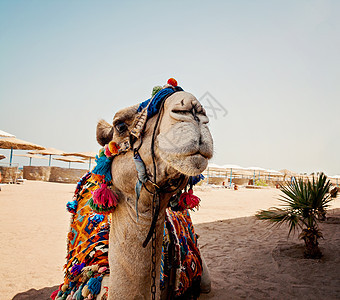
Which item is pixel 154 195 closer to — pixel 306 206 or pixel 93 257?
pixel 93 257

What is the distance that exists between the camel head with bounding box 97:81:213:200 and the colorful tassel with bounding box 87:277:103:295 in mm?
772


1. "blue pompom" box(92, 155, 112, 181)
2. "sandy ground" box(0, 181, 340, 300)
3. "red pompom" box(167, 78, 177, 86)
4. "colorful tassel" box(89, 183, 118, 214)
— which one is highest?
"red pompom" box(167, 78, 177, 86)

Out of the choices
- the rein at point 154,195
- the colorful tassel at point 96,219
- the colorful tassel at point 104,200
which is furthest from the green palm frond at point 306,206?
the colorful tassel at point 104,200

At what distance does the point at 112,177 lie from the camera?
5.75 ft

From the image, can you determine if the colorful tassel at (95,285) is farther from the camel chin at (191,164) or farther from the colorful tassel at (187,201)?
the camel chin at (191,164)

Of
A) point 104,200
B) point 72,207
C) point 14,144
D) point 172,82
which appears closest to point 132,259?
point 104,200

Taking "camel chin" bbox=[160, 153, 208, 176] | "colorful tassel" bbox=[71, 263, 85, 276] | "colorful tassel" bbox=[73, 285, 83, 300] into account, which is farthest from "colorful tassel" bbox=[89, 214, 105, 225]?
"camel chin" bbox=[160, 153, 208, 176]

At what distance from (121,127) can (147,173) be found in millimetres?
388

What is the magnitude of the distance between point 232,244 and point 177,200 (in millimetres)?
5912

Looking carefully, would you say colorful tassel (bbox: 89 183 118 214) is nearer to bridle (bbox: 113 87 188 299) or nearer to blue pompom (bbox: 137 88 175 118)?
bridle (bbox: 113 87 188 299)

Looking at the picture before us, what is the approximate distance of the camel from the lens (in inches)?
54.2

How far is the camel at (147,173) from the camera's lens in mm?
1378

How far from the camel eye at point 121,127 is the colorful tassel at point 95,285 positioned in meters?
1.07

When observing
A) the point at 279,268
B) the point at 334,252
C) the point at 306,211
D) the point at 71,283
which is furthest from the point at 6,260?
the point at 334,252
